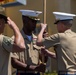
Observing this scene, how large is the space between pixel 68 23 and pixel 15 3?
0.81m

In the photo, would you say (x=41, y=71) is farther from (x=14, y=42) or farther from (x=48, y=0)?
(x=48, y=0)

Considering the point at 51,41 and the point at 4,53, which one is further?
the point at 51,41

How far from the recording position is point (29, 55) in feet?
19.2

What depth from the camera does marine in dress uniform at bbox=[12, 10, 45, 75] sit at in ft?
18.9

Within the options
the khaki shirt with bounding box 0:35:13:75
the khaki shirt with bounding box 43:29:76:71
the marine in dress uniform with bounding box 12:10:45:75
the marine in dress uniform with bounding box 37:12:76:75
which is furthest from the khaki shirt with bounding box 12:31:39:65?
the khaki shirt with bounding box 0:35:13:75

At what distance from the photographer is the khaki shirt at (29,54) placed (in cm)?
581

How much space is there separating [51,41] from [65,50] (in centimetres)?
24

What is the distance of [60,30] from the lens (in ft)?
18.7

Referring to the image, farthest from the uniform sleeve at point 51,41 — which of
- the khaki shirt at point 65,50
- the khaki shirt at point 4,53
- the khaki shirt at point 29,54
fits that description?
the khaki shirt at point 4,53

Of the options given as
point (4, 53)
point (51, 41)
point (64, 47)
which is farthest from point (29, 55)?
point (4, 53)

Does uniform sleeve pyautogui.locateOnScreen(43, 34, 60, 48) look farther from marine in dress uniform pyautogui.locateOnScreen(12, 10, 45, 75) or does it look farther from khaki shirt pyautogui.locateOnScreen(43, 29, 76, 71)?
marine in dress uniform pyautogui.locateOnScreen(12, 10, 45, 75)

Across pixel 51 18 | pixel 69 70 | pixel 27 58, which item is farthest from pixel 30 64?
pixel 51 18

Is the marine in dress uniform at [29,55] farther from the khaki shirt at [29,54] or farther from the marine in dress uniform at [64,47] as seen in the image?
the marine in dress uniform at [64,47]

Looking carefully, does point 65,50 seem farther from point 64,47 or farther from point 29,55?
point 29,55
